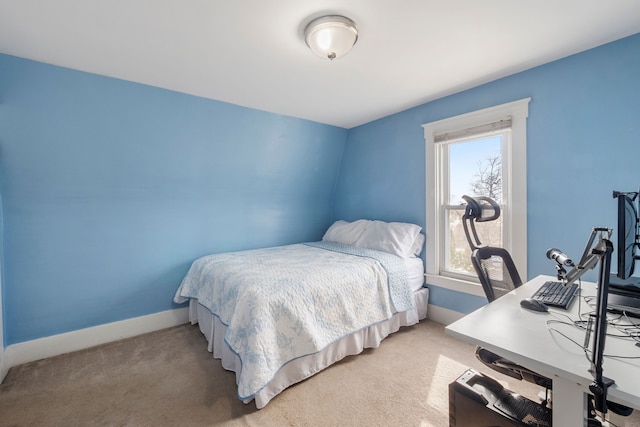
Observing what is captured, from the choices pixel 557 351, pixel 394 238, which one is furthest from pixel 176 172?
pixel 557 351

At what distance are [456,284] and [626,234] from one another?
1.79 metres

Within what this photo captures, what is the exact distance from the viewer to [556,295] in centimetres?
147

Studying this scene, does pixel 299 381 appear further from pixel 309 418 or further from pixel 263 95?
pixel 263 95

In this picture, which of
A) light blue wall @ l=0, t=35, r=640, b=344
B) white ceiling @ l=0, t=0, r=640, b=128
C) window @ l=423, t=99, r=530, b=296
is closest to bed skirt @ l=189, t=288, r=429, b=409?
light blue wall @ l=0, t=35, r=640, b=344

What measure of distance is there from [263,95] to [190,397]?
2533 mm

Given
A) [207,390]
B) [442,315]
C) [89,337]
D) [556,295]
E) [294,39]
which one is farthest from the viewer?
[442,315]

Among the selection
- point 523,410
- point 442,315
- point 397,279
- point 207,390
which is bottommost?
point 207,390

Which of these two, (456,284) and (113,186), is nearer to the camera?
(113,186)

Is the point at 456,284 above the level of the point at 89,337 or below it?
above

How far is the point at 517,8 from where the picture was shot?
1.53 metres

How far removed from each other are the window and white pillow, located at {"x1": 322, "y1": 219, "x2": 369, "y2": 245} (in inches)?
32.2

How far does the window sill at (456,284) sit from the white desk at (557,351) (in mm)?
1216

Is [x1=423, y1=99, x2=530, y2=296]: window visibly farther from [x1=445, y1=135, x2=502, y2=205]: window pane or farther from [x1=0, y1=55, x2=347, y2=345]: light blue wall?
[x1=0, y1=55, x2=347, y2=345]: light blue wall

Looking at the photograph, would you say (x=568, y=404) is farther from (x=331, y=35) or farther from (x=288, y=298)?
(x=331, y=35)
